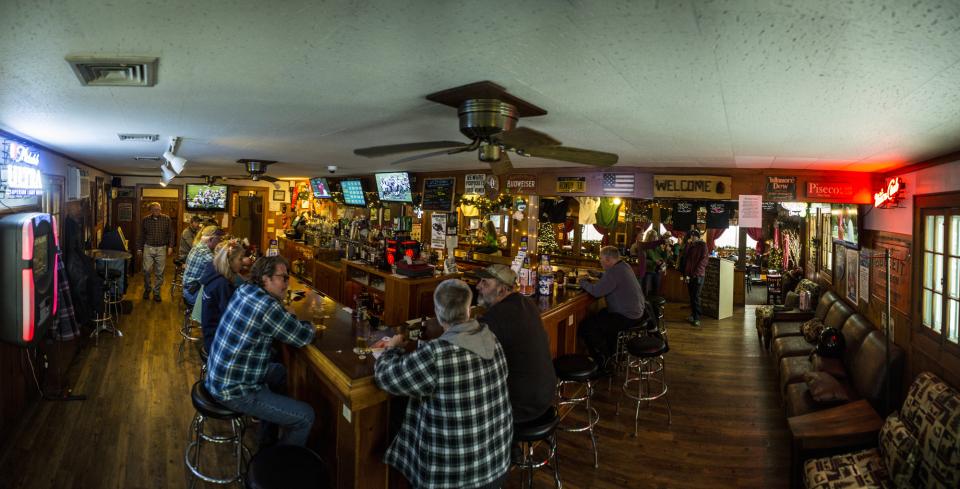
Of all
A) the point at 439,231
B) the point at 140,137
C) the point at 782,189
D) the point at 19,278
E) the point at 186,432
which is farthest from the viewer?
the point at 439,231

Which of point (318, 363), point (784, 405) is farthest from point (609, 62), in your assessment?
point (784, 405)

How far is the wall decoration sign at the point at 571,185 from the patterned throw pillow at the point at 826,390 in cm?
318

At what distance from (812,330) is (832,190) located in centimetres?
173

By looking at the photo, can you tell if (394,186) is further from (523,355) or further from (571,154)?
(523,355)

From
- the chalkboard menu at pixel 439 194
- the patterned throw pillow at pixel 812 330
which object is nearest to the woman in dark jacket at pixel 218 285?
the chalkboard menu at pixel 439 194

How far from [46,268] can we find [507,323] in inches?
129

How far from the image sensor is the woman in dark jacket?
3732 millimetres

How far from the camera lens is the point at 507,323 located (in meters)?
2.80

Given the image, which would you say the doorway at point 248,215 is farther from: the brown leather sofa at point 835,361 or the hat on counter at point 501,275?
the brown leather sofa at point 835,361

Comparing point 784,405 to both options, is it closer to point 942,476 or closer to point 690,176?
point 942,476

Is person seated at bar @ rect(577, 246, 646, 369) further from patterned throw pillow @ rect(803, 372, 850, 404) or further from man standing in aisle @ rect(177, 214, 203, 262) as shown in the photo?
man standing in aisle @ rect(177, 214, 203, 262)

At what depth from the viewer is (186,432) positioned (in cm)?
401

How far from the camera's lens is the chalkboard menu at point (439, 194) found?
753 cm

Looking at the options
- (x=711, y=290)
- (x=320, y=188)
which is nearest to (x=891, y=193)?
(x=711, y=290)
